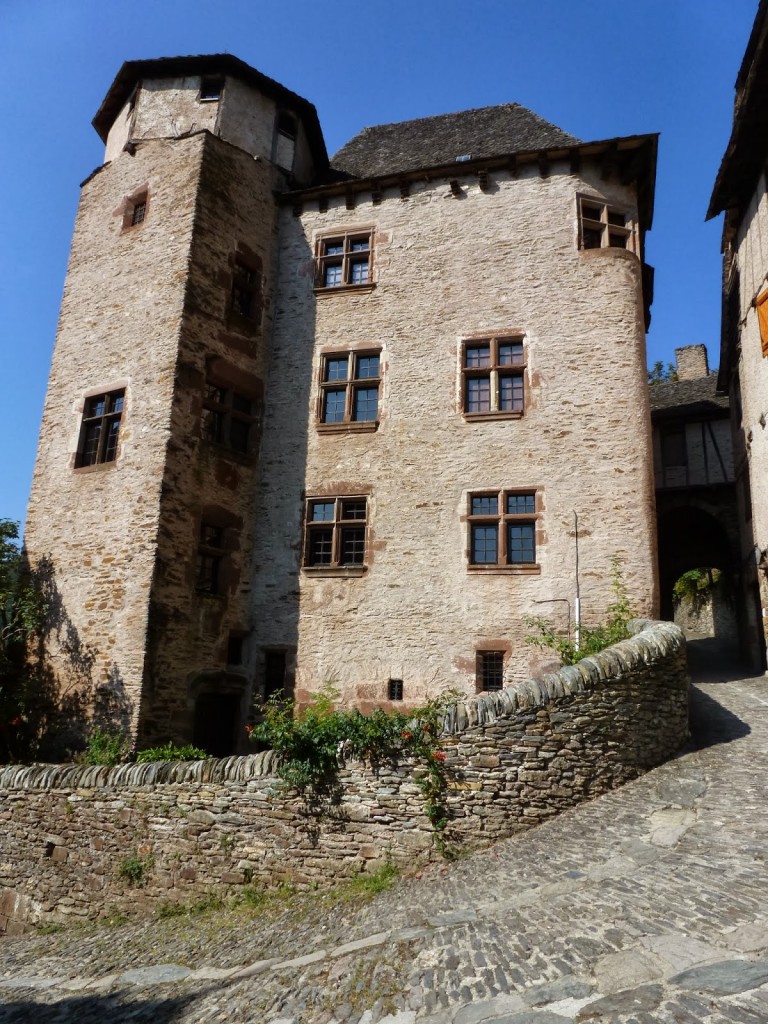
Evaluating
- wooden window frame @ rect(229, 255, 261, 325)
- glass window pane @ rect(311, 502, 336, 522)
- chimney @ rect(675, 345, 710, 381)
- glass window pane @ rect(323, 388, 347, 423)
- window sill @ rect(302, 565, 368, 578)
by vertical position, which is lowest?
window sill @ rect(302, 565, 368, 578)

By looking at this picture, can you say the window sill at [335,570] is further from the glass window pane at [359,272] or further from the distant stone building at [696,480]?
the distant stone building at [696,480]

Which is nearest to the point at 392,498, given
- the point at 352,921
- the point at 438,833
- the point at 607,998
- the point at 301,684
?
the point at 301,684

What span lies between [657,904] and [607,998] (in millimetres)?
1487

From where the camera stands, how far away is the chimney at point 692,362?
2608cm

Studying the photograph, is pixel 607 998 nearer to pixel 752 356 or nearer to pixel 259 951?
pixel 259 951

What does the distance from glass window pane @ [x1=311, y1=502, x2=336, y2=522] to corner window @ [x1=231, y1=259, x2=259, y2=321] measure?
4.89 meters

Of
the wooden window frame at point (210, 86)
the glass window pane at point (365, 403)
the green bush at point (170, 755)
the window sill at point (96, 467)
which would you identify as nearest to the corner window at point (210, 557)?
the window sill at point (96, 467)

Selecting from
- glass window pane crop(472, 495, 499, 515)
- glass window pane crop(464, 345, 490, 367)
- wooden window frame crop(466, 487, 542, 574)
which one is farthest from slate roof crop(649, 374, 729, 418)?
glass window pane crop(472, 495, 499, 515)

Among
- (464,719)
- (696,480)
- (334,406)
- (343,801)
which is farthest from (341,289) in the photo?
(696,480)

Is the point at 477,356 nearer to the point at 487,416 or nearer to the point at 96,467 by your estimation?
the point at 487,416

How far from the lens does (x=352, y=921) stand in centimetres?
711

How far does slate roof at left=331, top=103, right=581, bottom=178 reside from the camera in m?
17.7

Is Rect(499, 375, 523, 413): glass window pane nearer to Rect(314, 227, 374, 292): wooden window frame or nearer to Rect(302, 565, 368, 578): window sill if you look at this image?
Rect(314, 227, 374, 292): wooden window frame

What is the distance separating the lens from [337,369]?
16109mm
